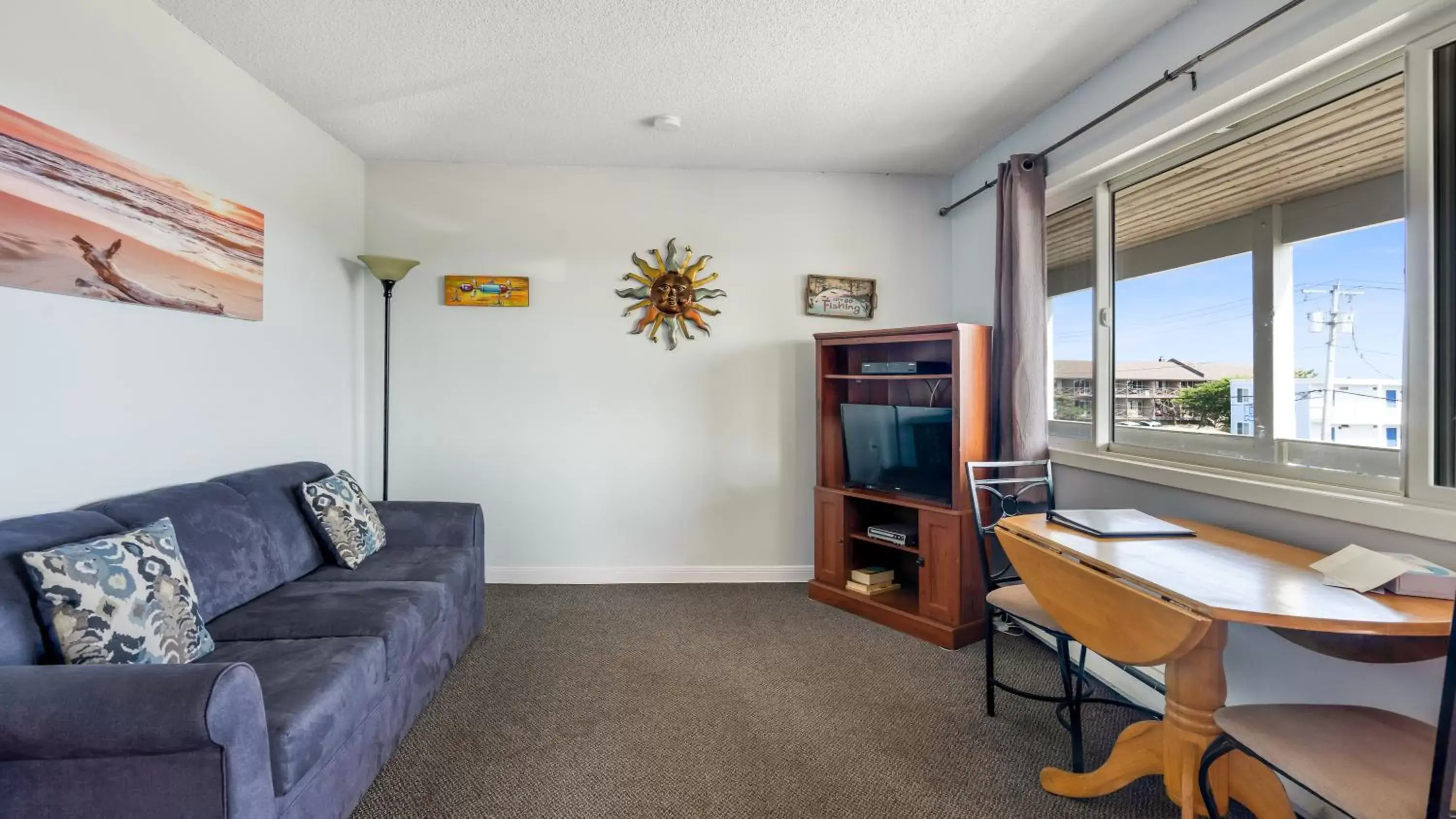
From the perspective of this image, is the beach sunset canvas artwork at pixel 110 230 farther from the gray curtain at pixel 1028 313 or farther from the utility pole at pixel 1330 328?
the utility pole at pixel 1330 328

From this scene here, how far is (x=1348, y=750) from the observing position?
1.12m

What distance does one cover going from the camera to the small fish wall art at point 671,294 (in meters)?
3.56

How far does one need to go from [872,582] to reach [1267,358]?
1.86m

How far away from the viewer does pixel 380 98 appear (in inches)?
107

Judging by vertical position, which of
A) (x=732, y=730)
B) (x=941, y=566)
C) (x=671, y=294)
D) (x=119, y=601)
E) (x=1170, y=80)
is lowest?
(x=732, y=730)

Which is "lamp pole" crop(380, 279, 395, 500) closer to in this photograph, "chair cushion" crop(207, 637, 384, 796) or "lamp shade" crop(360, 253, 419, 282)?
"lamp shade" crop(360, 253, 419, 282)

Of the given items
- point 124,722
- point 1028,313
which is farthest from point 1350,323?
point 124,722

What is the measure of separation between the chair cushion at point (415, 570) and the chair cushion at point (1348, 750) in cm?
232

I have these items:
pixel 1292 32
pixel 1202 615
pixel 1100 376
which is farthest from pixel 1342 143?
pixel 1202 615

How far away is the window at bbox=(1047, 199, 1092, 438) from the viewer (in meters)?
2.67

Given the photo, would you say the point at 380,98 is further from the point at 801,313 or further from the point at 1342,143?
the point at 1342,143

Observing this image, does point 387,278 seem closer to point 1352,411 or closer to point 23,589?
point 23,589

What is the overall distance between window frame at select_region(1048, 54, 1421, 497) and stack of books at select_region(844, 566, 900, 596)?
1.09 meters

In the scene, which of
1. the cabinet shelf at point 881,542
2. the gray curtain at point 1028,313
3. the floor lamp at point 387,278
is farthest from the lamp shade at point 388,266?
the gray curtain at point 1028,313
